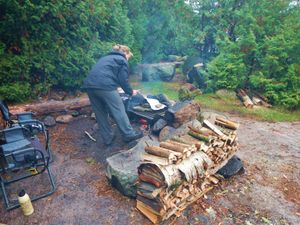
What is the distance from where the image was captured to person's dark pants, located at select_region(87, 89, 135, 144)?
183 inches

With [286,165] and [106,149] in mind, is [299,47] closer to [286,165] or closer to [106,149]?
[286,165]

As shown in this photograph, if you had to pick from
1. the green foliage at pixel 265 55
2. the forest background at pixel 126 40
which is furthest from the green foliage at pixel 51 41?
the green foliage at pixel 265 55

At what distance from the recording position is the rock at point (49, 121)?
19.7 feet

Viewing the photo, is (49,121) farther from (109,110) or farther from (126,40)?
(126,40)

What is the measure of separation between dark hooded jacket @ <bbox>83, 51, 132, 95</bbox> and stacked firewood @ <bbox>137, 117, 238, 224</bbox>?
5.80 ft

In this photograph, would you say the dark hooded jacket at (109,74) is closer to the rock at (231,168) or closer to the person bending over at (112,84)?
the person bending over at (112,84)

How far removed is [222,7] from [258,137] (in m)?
8.04

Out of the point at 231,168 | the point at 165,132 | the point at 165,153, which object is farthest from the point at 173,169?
the point at 165,132

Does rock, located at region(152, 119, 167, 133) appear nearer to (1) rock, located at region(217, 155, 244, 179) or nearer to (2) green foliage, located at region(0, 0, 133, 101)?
(1) rock, located at region(217, 155, 244, 179)

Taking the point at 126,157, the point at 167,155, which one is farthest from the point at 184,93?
the point at 167,155

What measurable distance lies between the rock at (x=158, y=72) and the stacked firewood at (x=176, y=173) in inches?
317

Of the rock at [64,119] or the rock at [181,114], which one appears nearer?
the rock at [181,114]

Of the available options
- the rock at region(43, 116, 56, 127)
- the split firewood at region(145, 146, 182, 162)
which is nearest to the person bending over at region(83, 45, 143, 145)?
the split firewood at region(145, 146, 182, 162)

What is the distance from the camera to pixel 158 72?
11.8 metres
